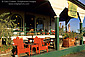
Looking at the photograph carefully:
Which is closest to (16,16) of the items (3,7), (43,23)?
(3,7)

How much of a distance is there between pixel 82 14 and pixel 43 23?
676 centimetres

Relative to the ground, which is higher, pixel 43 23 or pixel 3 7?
pixel 3 7

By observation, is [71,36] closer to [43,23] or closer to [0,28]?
[0,28]

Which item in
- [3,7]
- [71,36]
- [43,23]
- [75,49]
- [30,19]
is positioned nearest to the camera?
[75,49]

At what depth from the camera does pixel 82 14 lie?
8.95 metres

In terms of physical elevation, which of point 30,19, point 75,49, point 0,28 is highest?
point 30,19

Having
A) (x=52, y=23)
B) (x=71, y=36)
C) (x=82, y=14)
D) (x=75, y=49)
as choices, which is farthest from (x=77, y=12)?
(x=52, y=23)

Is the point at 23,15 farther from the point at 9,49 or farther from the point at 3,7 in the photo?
the point at 9,49

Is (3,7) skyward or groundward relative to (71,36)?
skyward

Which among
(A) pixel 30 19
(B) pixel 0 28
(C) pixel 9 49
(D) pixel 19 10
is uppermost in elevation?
(D) pixel 19 10

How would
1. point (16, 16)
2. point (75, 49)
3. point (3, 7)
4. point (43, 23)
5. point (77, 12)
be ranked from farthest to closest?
point (43, 23) < point (16, 16) < point (3, 7) < point (77, 12) < point (75, 49)

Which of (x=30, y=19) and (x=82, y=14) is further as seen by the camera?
(x=30, y=19)

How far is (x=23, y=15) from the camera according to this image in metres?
12.0

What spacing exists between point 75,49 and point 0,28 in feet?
18.3
